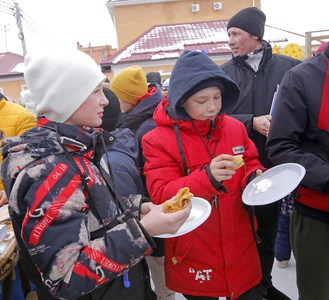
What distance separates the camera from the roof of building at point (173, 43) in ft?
57.9

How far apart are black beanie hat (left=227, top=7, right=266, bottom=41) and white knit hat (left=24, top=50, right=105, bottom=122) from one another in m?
2.07

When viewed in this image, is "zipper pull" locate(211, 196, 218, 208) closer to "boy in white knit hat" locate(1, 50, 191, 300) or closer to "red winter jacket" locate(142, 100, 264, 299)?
"red winter jacket" locate(142, 100, 264, 299)

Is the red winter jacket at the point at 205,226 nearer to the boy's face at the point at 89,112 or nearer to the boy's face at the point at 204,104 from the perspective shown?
the boy's face at the point at 204,104

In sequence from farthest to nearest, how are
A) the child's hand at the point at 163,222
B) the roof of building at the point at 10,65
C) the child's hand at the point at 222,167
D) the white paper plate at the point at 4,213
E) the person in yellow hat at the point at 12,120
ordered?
the roof of building at the point at 10,65, the person in yellow hat at the point at 12,120, the white paper plate at the point at 4,213, the child's hand at the point at 222,167, the child's hand at the point at 163,222

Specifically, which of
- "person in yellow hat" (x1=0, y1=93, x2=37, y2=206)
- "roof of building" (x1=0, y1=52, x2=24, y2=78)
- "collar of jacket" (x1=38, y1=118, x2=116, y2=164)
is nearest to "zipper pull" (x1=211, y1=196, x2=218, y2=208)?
"collar of jacket" (x1=38, y1=118, x2=116, y2=164)

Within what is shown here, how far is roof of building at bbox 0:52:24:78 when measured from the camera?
23.0 metres

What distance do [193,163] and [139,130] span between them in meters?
0.92

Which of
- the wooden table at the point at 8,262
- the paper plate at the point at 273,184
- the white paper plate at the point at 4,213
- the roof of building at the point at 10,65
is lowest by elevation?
the roof of building at the point at 10,65

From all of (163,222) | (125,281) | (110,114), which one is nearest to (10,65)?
(110,114)

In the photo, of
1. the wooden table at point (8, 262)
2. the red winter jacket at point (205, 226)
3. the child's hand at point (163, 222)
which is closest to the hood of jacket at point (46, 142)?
the child's hand at point (163, 222)

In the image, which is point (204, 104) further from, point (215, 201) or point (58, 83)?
point (58, 83)

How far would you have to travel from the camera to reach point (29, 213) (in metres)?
1.05

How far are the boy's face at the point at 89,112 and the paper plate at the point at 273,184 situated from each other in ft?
2.91

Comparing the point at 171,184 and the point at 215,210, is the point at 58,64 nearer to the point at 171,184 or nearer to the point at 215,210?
the point at 171,184
